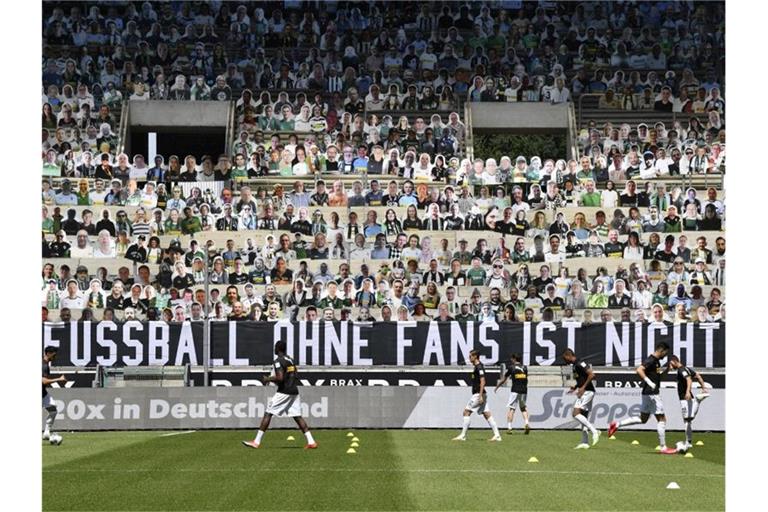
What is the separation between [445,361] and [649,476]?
15.5 m

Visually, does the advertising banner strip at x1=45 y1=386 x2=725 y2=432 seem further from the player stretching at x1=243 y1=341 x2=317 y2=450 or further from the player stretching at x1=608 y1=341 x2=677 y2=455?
the player stretching at x1=243 y1=341 x2=317 y2=450

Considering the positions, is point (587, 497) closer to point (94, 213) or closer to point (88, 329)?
point (88, 329)

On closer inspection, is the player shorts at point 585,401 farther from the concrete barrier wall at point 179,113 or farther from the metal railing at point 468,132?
the concrete barrier wall at point 179,113

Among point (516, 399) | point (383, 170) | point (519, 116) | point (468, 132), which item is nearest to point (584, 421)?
point (516, 399)

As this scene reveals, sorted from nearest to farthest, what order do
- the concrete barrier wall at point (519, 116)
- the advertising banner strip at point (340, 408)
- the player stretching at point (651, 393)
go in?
the player stretching at point (651, 393) < the advertising banner strip at point (340, 408) < the concrete barrier wall at point (519, 116)

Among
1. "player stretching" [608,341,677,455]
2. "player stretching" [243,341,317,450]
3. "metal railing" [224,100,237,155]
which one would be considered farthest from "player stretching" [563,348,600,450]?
"metal railing" [224,100,237,155]

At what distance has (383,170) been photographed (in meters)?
42.5

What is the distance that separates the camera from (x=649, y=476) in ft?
59.9

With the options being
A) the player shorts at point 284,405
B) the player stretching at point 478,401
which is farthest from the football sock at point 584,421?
the player shorts at point 284,405

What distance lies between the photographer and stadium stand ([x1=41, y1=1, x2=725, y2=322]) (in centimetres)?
3572

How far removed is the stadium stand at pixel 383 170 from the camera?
35719 mm

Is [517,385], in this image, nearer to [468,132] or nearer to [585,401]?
[585,401]

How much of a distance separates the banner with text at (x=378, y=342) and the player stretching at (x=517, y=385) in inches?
109

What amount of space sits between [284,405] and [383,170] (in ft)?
66.8
